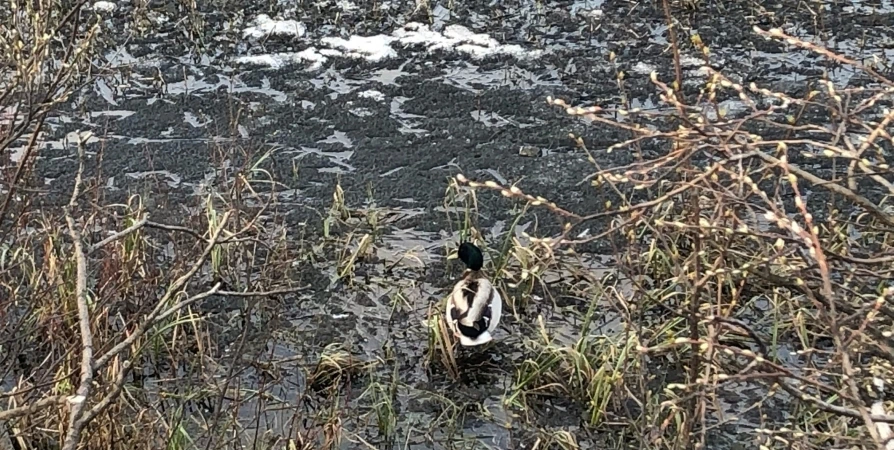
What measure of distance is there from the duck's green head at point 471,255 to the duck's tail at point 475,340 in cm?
44

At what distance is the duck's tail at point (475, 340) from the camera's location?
4473 mm

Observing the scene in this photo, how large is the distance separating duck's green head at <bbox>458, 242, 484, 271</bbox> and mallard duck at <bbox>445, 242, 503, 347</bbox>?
1.0 inches

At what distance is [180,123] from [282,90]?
78cm

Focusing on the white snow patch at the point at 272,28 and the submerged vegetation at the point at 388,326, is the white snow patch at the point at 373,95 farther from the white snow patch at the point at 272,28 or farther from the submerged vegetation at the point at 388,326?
the submerged vegetation at the point at 388,326

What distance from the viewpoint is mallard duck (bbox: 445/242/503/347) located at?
4.46 metres

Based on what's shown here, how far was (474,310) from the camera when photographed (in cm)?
447

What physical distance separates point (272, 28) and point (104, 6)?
5.35 feet

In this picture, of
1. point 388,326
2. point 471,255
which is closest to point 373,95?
point 471,255

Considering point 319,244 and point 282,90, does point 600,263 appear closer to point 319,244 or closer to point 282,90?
point 319,244

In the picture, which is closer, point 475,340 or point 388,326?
point 475,340

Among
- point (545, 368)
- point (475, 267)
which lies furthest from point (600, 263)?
point (545, 368)

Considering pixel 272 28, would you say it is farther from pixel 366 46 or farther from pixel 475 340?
pixel 475 340

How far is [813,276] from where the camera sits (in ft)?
8.89

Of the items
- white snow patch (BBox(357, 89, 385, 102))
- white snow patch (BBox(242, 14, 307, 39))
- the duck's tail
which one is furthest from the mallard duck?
white snow patch (BBox(242, 14, 307, 39))
